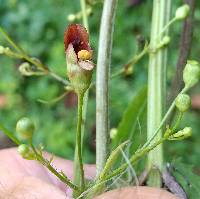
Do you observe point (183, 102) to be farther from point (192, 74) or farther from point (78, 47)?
point (78, 47)

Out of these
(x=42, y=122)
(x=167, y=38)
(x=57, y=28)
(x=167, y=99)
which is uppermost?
(x=167, y=38)

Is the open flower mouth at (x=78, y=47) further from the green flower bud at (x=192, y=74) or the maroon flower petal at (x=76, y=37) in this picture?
the green flower bud at (x=192, y=74)

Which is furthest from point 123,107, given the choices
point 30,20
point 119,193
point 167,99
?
point 119,193

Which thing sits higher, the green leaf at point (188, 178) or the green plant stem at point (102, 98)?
the green plant stem at point (102, 98)

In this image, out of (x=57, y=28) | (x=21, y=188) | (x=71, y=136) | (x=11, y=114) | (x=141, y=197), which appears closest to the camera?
(x=141, y=197)

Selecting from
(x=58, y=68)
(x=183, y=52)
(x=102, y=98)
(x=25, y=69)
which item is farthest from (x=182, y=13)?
(x=58, y=68)

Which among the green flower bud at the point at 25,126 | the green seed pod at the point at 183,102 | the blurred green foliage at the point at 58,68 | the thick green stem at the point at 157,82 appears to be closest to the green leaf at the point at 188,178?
the thick green stem at the point at 157,82

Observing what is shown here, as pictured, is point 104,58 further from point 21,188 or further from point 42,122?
point 42,122
